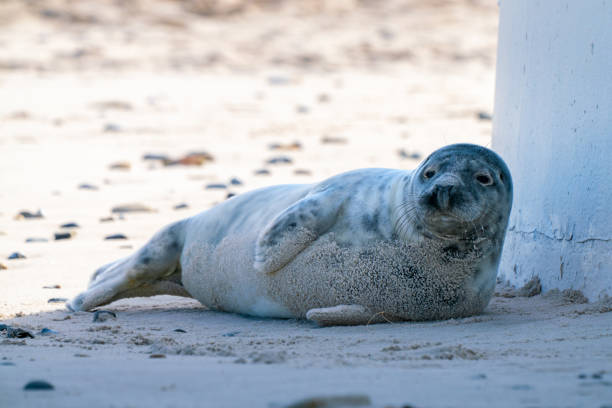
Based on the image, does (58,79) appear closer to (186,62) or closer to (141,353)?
(186,62)

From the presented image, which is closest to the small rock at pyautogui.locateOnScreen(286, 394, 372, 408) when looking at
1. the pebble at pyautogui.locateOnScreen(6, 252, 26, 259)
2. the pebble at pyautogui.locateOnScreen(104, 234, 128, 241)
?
the pebble at pyautogui.locateOnScreen(6, 252, 26, 259)

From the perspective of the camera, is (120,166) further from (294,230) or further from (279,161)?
(294,230)

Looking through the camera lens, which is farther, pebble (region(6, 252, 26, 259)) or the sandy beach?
pebble (region(6, 252, 26, 259))

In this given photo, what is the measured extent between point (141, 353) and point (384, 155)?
700cm

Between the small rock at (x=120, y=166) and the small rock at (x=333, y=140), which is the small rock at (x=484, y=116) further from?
the small rock at (x=120, y=166)

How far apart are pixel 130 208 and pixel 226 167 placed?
2398 millimetres

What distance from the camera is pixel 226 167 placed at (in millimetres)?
9320

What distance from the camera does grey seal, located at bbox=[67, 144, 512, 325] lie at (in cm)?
352

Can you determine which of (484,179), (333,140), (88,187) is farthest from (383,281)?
(333,140)

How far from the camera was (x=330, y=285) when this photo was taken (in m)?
3.77

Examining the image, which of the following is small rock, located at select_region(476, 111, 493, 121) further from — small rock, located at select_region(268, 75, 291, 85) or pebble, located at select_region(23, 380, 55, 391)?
pebble, located at select_region(23, 380, 55, 391)

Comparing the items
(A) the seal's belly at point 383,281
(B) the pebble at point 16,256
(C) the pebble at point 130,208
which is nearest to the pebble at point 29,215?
(C) the pebble at point 130,208

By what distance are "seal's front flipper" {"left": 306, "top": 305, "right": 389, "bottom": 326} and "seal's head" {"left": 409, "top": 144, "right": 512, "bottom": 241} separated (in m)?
0.38

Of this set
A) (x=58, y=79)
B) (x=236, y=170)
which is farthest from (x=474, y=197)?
(x=58, y=79)
